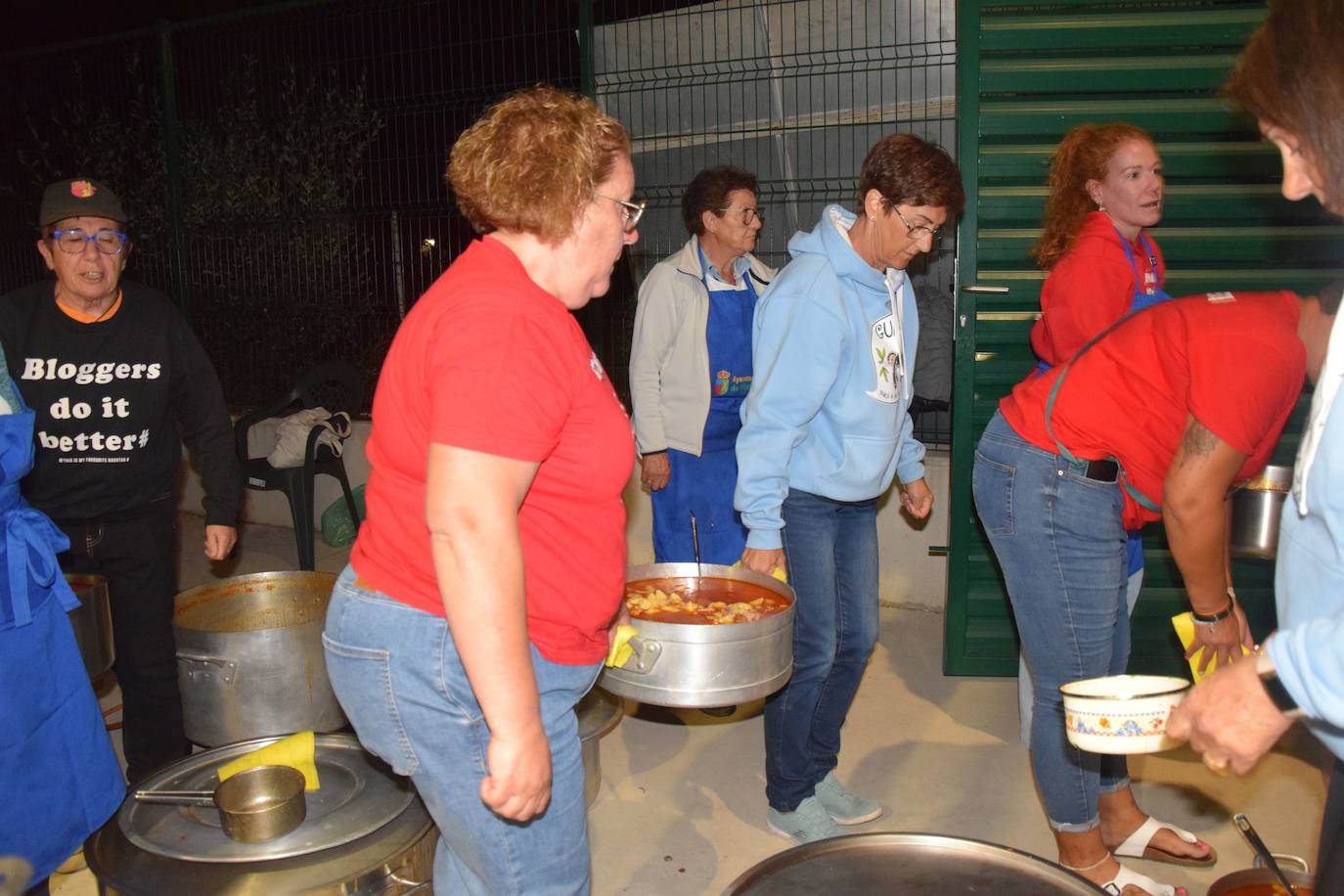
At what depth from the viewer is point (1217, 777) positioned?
3643mm

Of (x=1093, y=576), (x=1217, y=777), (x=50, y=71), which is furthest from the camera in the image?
(x=50, y=71)

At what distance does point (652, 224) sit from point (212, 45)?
12.0 feet

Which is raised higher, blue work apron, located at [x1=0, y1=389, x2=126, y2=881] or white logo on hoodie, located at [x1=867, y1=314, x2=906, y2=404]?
white logo on hoodie, located at [x1=867, y1=314, x2=906, y2=404]

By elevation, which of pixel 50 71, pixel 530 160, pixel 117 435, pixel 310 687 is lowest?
pixel 310 687

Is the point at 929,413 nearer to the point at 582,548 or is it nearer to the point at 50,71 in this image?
the point at 582,548

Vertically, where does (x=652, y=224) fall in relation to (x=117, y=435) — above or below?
above

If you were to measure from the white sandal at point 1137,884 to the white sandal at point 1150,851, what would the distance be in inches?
7.0

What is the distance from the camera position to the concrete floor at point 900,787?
3264 millimetres

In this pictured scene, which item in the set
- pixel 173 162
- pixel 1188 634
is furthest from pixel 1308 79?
pixel 173 162

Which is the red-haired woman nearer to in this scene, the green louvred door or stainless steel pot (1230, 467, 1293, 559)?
stainless steel pot (1230, 467, 1293, 559)

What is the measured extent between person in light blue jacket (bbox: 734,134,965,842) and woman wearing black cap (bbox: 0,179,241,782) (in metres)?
1.84

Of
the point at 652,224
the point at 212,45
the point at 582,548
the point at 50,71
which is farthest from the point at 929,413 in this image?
the point at 50,71

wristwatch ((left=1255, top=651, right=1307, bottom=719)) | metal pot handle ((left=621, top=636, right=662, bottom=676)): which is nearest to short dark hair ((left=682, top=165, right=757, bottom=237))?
metal pot handle ((left=621, top=636, right=662, bottom=676))

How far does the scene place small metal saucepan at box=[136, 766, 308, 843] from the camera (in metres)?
1.98
